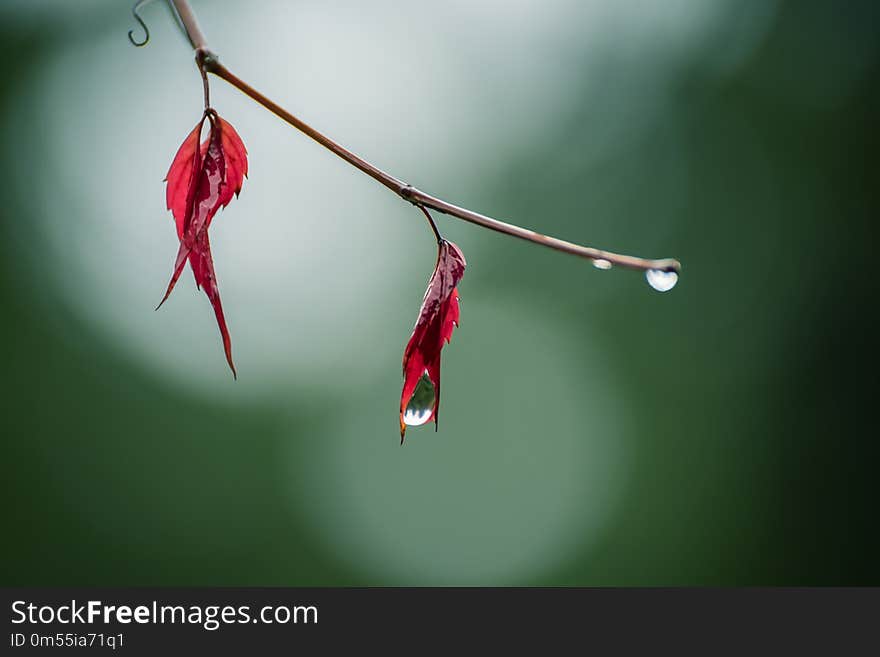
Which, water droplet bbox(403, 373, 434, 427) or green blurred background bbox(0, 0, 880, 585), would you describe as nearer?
water droplet bbox(403, 373, 434, 427)

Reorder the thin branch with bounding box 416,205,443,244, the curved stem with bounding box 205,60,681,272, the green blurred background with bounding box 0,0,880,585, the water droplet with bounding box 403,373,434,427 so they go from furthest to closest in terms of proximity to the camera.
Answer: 1. the green blurred background with bounding box 0,0,880,585
2. the water droplet with bounding box 403,373,434,427
3. the thin branch with bounding box 416,205,443,244
4. the curved stem with bounding box 205,60,681,272

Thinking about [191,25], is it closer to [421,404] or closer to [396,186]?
[396,186]

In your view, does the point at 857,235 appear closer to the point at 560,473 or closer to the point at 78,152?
the point at 560,473

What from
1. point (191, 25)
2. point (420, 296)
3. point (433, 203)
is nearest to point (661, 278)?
point (433, 203)

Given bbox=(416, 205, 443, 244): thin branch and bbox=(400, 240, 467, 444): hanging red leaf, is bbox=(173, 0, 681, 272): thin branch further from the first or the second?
bbox=(400, 240, 467, 444): hanging red leaf

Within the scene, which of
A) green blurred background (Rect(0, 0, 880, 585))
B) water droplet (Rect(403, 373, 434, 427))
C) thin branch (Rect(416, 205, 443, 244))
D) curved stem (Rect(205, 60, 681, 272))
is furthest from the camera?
green blurred background (Rect(0, 0, 880, 585))

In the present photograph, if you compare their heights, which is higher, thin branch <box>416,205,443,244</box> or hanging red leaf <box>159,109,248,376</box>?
hanging red leaf <box>159,109,248,376</box>

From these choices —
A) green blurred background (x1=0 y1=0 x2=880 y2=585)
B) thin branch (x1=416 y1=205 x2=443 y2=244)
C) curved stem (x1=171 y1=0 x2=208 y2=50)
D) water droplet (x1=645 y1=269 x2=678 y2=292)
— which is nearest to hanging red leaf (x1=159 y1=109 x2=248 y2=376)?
curved stem (x1=171 y1=0 x2=208 y2=50)

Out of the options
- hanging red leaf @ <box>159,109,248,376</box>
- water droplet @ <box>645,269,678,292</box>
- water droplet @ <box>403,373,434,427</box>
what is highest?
hanging red leaf @ <box>159,109,248,376</box>
